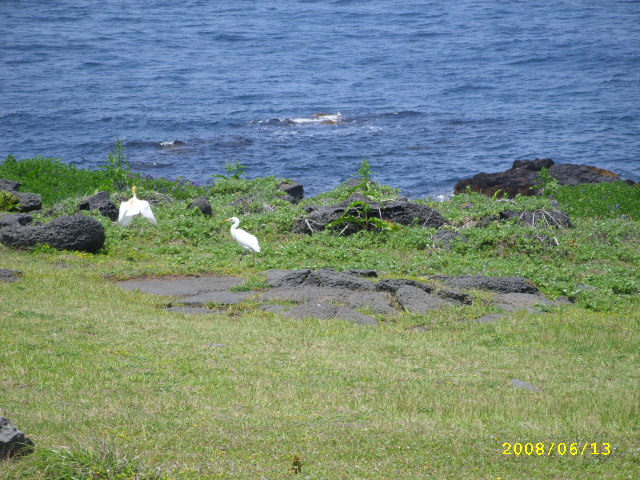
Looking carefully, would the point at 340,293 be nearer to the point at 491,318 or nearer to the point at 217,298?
the point at 217,298

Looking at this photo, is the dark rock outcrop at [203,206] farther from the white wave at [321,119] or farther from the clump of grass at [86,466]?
the white wave at [321,119]

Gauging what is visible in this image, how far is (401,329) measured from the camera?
12.8 m

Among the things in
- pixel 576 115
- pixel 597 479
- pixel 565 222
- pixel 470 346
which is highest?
pixel 597 479

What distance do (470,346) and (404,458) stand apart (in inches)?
192

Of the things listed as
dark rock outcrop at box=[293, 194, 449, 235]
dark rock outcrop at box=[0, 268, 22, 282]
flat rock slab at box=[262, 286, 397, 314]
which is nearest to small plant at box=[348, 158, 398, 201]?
dark rock outcrop at box=[293, 194, 449, 235]

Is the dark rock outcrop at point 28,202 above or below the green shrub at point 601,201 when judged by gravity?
above

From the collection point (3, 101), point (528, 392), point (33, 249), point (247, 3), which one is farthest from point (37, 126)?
point (247, 3)

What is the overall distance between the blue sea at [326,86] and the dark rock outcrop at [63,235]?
549 inches

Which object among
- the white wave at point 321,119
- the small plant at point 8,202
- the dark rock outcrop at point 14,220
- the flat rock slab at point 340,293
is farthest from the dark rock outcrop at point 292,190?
the white wave at point 321,119

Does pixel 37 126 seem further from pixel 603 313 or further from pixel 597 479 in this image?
pixel 597 479

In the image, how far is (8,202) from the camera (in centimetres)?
2145

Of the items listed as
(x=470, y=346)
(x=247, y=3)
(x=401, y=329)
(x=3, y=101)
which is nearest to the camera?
(x=470, y=346)
